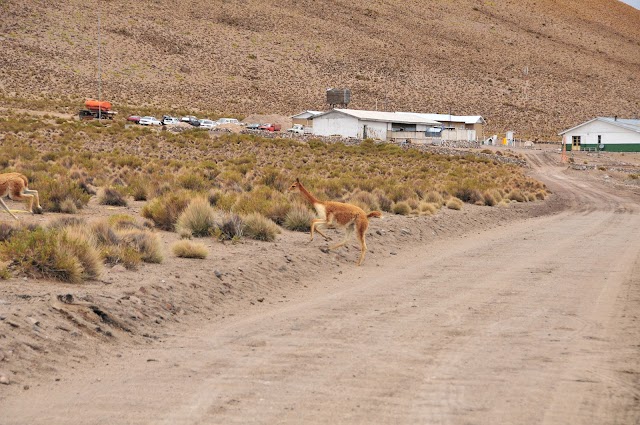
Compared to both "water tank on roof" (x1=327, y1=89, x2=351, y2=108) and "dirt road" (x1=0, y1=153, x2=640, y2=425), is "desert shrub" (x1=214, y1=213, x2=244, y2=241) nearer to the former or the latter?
"dirt road" (x1=0, y1=153, x2=640, y2=425)

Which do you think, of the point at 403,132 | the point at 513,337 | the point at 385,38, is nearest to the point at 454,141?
the point at 403,132

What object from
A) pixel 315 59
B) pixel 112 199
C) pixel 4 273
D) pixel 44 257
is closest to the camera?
pixel 4 273

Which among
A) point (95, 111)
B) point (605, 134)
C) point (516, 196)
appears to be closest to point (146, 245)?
point (516, 196)

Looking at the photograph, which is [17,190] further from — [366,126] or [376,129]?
[376,129]

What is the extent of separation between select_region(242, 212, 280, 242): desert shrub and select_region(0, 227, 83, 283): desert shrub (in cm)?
543

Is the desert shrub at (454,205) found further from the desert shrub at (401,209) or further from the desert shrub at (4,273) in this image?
the desert shrub at (4,273)

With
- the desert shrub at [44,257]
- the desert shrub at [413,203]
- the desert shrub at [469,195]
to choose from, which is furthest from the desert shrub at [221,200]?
the desert shrub at [469,195]

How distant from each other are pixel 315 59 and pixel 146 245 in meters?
109

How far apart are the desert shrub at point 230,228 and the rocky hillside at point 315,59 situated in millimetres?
72487

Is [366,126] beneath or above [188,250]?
above

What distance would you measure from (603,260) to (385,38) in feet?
389

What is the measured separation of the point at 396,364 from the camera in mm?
8742

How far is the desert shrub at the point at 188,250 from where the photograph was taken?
1407cm

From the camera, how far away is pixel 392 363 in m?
8.78
